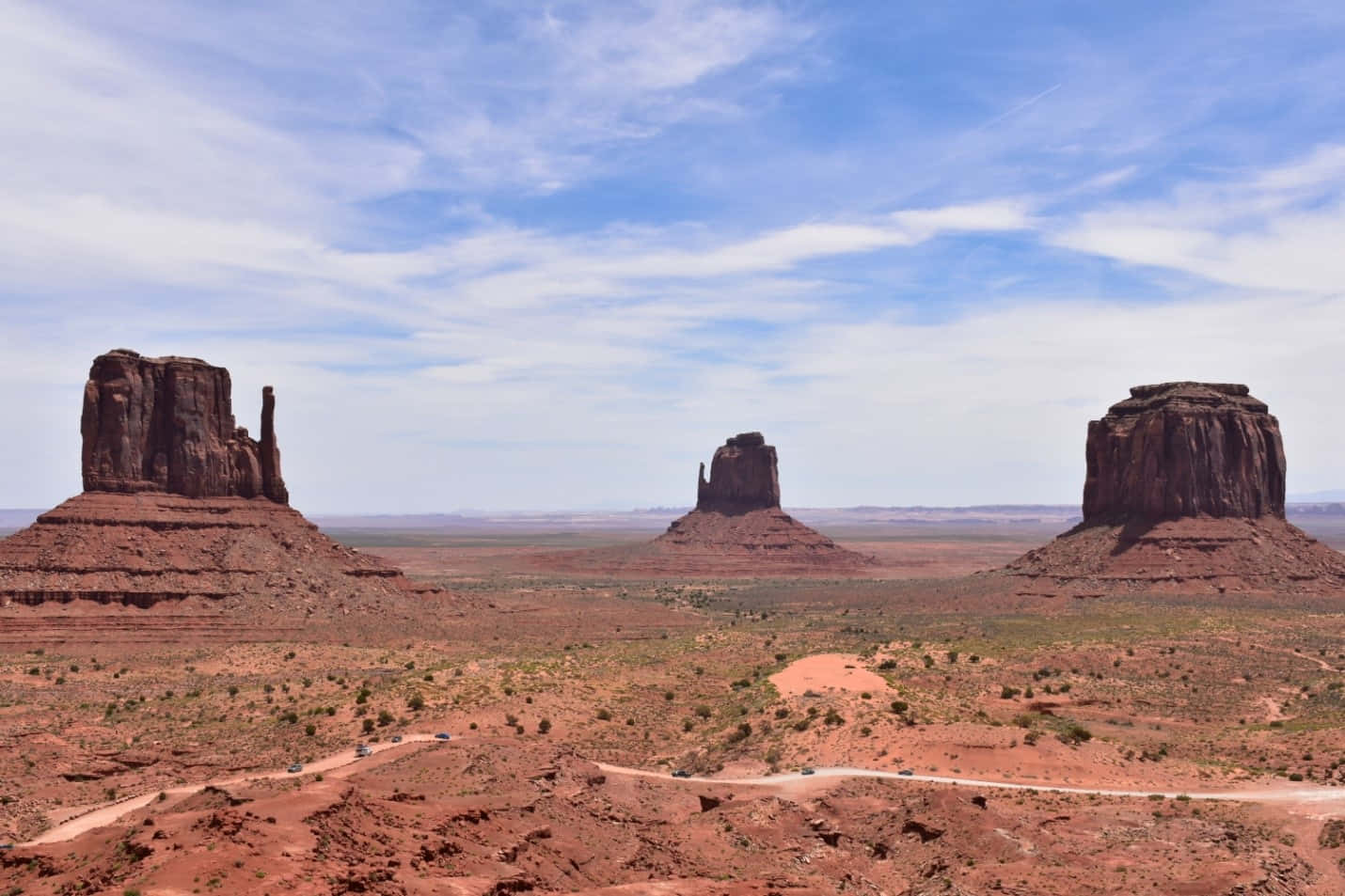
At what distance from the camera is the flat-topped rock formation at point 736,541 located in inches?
6427

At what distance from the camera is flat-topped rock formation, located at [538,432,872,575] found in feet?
536

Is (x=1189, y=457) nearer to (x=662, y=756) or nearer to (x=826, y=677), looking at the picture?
(x=826, y=677)

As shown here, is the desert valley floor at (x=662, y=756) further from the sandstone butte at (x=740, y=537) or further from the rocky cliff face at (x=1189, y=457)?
the sandstone butte at (x=740, y=537)

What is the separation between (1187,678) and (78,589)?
2638 inches

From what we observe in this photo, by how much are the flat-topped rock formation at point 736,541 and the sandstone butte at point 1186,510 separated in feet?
181

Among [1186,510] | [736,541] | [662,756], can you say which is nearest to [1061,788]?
[662,756]

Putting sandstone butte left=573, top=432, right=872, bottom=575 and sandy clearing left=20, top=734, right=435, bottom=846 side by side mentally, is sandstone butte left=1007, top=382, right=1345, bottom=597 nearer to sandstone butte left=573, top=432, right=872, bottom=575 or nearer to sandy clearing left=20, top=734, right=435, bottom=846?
sandstone butte left=573, top=432, right=872, bottom=575

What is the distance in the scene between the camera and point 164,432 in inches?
3145

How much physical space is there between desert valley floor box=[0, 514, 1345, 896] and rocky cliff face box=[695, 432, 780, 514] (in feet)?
331

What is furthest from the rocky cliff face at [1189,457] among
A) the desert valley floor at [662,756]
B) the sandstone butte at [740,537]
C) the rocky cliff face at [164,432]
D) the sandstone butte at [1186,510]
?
the rocky cliff face at [164,432]

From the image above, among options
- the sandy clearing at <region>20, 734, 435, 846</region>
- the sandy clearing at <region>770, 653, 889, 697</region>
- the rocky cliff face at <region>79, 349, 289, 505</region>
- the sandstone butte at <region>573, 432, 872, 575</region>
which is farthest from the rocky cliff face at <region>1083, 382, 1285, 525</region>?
the sandy clearing at <region>20, 734, 435, 846</region>

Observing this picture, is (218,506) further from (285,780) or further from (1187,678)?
(1187,678)

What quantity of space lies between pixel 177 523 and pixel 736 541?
106126mm

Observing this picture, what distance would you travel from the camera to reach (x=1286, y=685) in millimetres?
53312
